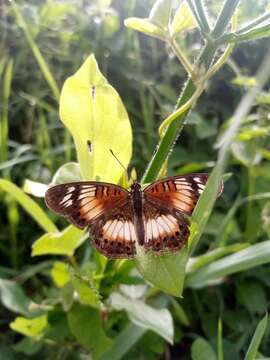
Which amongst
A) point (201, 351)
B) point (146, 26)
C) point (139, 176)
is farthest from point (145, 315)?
point (139, 176)

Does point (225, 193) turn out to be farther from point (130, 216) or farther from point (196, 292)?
point (130, 216)

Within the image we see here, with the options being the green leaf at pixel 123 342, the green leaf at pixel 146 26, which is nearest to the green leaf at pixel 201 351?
the green leaf at pixel 123 342

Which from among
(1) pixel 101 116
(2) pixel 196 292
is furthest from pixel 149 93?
(1) pixel 101 116

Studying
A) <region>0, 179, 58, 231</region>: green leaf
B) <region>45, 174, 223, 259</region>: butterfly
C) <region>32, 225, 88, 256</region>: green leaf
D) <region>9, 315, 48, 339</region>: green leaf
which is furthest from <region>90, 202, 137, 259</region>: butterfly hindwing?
<region>9, 315, 48, 339</region>: green leaf

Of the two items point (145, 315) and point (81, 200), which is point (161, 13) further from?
point (145, 315)

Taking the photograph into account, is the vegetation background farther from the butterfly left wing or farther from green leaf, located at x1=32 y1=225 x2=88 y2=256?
the butterfly left wing

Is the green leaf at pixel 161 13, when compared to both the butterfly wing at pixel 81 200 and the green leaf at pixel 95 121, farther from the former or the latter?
the butterfly wing at pixel 81 200
